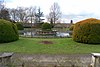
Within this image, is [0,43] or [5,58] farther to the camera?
[0,43]

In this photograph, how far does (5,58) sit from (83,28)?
10383 mm

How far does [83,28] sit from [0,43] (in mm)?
7475

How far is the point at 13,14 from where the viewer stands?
57.0 m

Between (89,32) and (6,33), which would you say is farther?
(6,33)

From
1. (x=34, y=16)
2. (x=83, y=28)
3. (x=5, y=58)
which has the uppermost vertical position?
(x=34, y=16)

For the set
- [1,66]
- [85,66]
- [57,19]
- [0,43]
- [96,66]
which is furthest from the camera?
[57,19]

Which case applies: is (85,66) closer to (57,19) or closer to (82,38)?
(82,38)

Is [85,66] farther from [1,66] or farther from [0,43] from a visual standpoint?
[0,43]

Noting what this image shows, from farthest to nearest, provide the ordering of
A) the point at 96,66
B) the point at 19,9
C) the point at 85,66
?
the point at 19,9
the point at 85,66
the point at 96,66

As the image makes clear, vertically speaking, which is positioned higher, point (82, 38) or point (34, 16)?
point (34, 16)

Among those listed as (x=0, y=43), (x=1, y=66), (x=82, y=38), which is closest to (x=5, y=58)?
(x=1, y=66)

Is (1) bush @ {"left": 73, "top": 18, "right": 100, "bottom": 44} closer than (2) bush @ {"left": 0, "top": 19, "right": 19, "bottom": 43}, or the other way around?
(1) bush @ {"left": 73, "top": 18, "right": 100, "bottom": 44}

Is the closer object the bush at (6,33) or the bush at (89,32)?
the bush at (89,32)

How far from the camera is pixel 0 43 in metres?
15.6
